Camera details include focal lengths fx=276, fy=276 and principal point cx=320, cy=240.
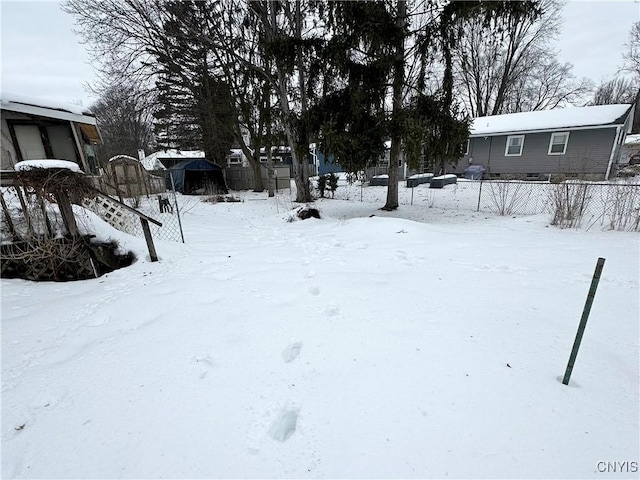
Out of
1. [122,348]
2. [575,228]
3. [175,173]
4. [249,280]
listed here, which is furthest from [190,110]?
[575,228]

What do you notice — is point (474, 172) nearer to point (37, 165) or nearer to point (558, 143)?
point (558, 143)

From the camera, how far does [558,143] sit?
16234 millimetres

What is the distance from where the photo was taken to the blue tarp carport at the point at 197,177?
54.1 ft

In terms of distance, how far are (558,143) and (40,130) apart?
966 inches

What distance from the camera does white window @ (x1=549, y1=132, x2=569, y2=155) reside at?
52.4ft

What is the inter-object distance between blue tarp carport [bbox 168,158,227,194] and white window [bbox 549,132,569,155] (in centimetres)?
1989

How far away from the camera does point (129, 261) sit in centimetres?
453

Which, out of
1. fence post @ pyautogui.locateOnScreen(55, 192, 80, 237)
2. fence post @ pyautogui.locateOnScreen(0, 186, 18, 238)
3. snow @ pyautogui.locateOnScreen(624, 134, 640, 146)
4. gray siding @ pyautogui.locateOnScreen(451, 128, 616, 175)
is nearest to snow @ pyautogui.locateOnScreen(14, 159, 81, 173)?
fence post @ pyautogui.locateOnScreen(55, 192, 80, 237)

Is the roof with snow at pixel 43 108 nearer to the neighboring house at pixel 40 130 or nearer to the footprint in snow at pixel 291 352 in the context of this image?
the neighboring house at pixel 40 130

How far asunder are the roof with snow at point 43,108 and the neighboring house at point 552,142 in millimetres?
17871

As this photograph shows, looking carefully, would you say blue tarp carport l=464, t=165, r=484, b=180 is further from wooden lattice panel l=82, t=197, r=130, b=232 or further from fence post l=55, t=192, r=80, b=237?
fence post l=55, t=192, r=80, b=237

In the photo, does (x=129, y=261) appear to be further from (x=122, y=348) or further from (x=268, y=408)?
(x=268, y=408)

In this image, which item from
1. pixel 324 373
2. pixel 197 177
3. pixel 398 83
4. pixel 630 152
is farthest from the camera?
pixel 630 152

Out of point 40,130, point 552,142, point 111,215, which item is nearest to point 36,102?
point 40,130
